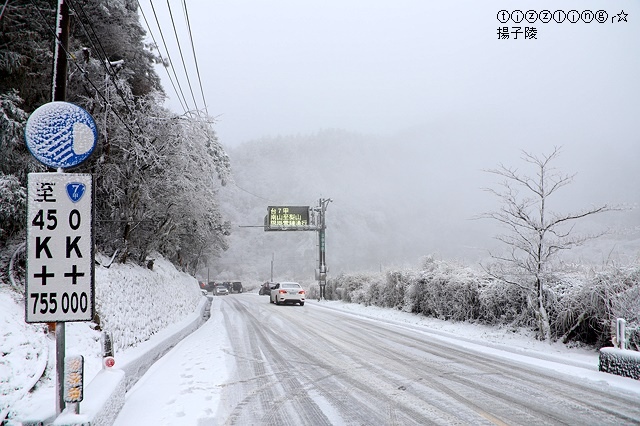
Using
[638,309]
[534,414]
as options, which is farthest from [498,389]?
[638,309]

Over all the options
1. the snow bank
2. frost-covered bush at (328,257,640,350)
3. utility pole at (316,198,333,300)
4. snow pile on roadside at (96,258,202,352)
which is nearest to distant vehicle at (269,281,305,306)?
utility pole at (316,198,333,300)

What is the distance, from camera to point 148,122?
13.5 m

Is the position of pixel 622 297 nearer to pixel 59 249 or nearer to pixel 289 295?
pixel 59 249

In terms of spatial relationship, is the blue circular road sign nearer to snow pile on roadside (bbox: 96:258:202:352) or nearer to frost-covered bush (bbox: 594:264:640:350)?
snow pile on roadside (bbox: 96:258:202:352)

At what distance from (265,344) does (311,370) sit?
3.68 meters

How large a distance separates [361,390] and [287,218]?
104 feet

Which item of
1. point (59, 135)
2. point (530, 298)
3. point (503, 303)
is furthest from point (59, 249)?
point (503, 303)

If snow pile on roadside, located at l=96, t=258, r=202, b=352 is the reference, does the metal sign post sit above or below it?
above

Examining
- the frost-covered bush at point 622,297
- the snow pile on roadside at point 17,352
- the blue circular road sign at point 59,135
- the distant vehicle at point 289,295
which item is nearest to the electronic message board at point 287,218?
the distant vehicle at point 289,295

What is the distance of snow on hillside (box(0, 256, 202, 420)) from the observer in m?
5.72

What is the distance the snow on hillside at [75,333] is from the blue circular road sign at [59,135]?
10.2ft

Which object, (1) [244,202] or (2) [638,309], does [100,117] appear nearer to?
(2) [638,309]

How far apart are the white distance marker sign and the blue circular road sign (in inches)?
7.8

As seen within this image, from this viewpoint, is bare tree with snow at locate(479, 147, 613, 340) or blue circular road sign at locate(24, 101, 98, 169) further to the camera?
bare tree with snow at locate(479, 147, 613, 340)
